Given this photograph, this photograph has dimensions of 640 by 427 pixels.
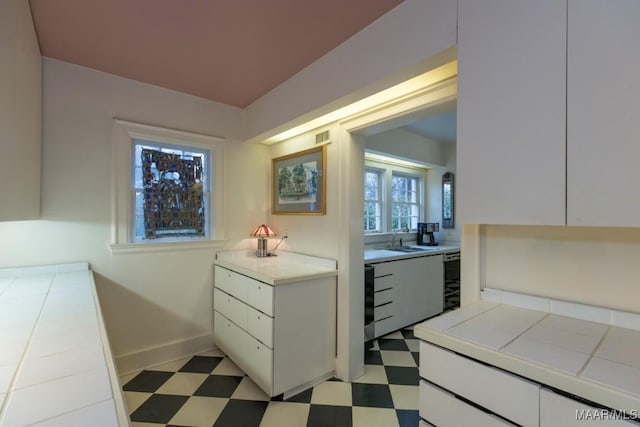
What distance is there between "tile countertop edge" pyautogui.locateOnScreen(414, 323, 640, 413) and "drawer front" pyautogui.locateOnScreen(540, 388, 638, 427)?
0.11 ft

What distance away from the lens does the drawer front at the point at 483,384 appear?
0.86 meters

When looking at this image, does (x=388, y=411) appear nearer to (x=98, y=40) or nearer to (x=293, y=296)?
(x=293, y=296)

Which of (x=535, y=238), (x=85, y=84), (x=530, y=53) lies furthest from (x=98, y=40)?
(x=535, y=238)

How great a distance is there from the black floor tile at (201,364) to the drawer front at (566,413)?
2260mm

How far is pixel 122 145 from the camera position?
→ 226 centimetres

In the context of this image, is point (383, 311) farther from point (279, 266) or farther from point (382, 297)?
point (279, 266)

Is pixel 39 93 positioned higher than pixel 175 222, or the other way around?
pixel 39 93

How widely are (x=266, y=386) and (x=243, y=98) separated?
2.36m

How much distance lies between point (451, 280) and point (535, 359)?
3190 mm

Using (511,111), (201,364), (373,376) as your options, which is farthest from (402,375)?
(511,111)

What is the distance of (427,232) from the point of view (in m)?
4.27

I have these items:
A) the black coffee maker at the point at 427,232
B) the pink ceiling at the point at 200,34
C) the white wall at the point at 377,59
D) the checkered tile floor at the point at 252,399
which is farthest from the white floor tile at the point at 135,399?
the black coffee maker at the point at 427,232

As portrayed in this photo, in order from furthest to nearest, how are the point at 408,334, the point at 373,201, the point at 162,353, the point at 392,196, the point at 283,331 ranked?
the point at 392,196 → the point at 373,201 → the point at 408,334 → the point at 162,353 → the point at 283,331

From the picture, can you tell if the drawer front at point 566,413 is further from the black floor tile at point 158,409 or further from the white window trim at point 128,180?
the white window trim at point 128,180
